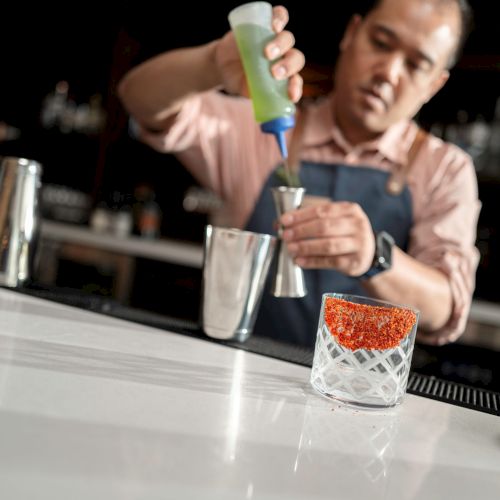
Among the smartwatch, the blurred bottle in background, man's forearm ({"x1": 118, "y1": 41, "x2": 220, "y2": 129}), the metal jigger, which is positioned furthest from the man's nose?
the blurred bottle in background

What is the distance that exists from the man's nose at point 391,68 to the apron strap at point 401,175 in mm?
223

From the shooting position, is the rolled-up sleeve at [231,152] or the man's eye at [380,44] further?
the rolled-up sleeve at [231,152]

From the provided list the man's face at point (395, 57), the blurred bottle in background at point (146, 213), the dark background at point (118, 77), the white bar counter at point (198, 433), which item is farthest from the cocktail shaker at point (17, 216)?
the blurred bottle in background at point (146, 213)

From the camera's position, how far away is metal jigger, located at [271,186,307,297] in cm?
95

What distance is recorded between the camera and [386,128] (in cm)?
A: 163

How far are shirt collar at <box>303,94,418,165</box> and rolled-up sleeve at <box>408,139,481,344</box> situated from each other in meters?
0.06

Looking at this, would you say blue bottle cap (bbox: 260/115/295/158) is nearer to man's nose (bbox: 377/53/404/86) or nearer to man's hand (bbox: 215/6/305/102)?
man's hand (bbox: 215/6/305/102)

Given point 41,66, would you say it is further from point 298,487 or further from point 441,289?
point 298,487

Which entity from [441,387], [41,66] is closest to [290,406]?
[441,387]

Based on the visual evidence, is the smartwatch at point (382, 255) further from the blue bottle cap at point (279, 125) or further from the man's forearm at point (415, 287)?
the blue bottle cap at point (279, 125)

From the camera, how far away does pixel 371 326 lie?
0.68 m

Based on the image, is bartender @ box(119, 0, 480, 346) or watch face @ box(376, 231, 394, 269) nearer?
watch face @ box(376, 231, 394, 269)

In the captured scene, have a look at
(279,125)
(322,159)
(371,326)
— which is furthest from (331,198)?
(371,326)

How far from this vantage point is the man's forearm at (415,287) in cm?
123
